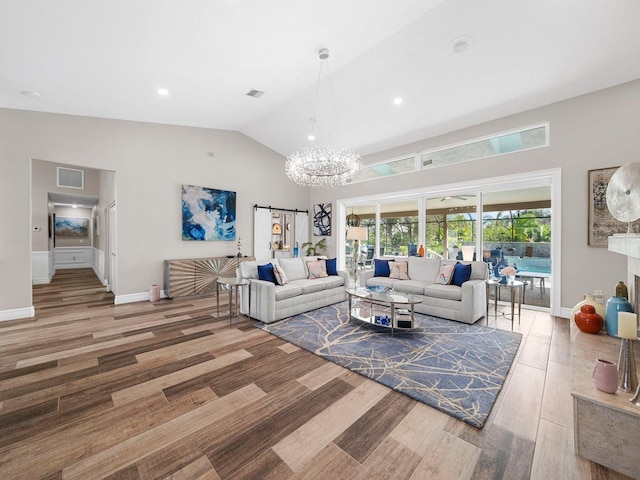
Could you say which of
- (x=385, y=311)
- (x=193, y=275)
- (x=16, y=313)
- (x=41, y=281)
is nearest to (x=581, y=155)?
(x=385, y=311)

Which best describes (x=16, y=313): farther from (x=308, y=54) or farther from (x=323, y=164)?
(x=308, y=54)

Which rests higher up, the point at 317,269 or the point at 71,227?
the point at 71,227

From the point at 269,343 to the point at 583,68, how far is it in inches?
221

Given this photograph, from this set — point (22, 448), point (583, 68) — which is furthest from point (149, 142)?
point (583, 68)

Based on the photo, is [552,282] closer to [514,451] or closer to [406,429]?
[514,451]

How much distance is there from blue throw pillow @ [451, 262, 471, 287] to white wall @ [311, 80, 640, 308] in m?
1.52

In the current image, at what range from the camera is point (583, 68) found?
367 centimetres

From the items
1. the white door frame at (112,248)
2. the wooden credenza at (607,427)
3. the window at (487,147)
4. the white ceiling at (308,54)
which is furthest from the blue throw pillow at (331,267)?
the white door frame at (112,248)

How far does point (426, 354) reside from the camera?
9.84 ft

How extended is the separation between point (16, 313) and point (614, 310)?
779cm

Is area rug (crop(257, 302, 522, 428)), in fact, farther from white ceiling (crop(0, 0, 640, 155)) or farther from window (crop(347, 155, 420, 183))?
white ceiling (crop(0, 0, 640, 155))

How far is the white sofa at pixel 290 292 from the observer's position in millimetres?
4047

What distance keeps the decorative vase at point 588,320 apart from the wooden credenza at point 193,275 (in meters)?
5.98

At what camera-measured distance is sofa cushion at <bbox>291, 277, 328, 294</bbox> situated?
4529 millimetres
